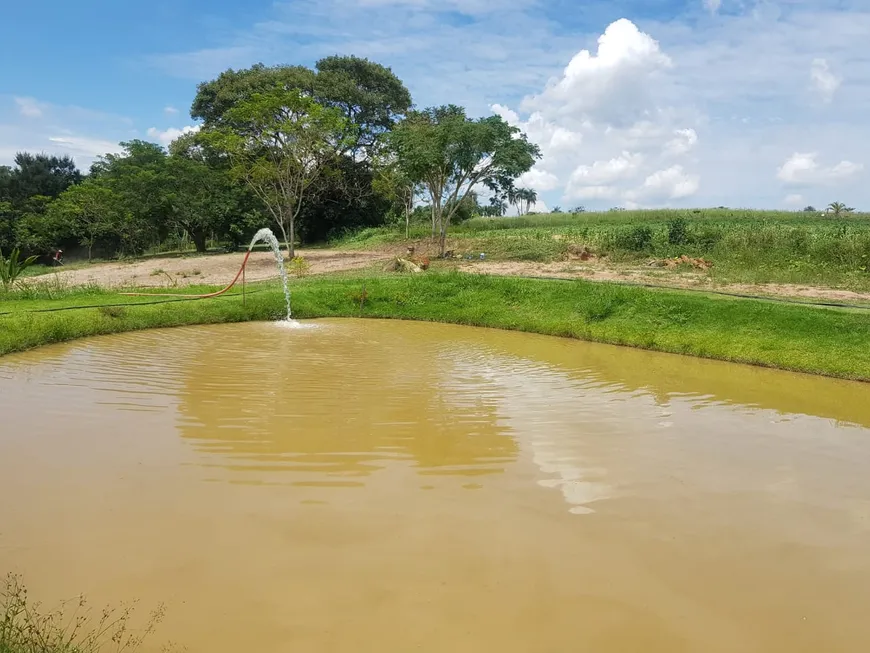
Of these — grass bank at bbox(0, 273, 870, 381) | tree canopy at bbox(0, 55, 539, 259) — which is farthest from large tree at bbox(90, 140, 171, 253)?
grass bank at bbox(0, 273, 870, 381)

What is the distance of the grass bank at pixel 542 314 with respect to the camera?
10.3 metres

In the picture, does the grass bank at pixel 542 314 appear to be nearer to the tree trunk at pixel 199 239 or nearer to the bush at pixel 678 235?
the bush at pixel 678 235

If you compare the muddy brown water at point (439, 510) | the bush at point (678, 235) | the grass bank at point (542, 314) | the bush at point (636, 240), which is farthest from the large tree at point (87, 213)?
the bush at point (678, 235)

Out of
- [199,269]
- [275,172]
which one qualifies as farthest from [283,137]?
[199,269]

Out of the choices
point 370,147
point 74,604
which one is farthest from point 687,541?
point 370,147

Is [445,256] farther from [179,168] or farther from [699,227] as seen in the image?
[179,168]

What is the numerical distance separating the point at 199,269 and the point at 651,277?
17.8 meters

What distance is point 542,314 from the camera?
14109 millimetres

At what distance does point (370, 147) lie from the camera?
39219 mm

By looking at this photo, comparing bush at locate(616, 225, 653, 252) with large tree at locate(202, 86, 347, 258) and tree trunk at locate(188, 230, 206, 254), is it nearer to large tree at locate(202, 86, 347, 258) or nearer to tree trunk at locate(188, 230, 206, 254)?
large tree at locate(202, 86, 347, 258)

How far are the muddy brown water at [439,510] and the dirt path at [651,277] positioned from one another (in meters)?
7.22

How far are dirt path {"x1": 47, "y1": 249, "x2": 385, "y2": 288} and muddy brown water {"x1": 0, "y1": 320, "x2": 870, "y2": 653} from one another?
13.6m

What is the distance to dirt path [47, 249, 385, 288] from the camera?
21.3 m

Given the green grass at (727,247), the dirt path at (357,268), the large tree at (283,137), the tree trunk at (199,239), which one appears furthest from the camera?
the tree trunk at (199,239)
